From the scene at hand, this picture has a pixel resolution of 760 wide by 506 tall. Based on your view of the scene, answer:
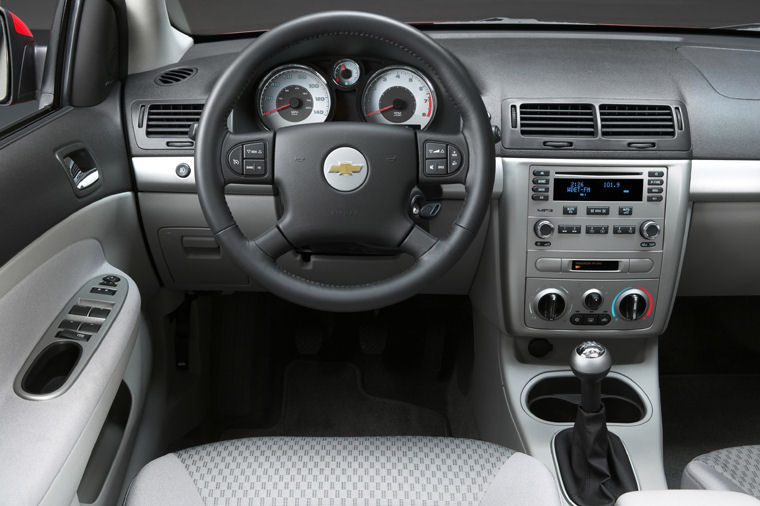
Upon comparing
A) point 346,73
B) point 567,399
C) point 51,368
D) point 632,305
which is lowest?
point 567,399

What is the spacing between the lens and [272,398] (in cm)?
228

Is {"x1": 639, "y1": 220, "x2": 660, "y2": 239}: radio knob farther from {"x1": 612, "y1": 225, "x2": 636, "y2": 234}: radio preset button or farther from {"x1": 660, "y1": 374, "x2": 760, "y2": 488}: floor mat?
{"x1": 660, "y1": 374, "x2": 760, "y2": 488}: floor mat

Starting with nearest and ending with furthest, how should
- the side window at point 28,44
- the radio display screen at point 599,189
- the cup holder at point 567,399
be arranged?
the side window at point 28,44, the radio display screen at point 599,189, the cup holder at point 567,399

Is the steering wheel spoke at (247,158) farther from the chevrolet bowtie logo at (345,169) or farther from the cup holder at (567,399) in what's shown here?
the cup holder at (567,399)

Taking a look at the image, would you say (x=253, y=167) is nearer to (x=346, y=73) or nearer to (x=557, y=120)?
(x=346, y=73)

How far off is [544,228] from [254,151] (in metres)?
0.66

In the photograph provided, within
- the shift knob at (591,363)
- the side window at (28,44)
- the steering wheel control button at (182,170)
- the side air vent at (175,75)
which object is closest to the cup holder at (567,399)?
the shift knob at (591,363)

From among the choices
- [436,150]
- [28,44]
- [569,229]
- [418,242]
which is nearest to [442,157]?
[436,150]

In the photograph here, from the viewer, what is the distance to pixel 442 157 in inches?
51.8

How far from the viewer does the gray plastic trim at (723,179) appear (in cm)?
163

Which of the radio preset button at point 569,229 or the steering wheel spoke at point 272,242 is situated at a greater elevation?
the steering wheel spoke at point 272,242

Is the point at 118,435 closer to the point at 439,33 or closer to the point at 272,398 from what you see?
the point at 272,398

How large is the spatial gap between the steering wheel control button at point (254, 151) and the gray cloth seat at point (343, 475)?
497 mm

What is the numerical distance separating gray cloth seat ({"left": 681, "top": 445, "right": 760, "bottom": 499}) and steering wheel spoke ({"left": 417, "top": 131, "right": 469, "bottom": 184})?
0.65 metres
